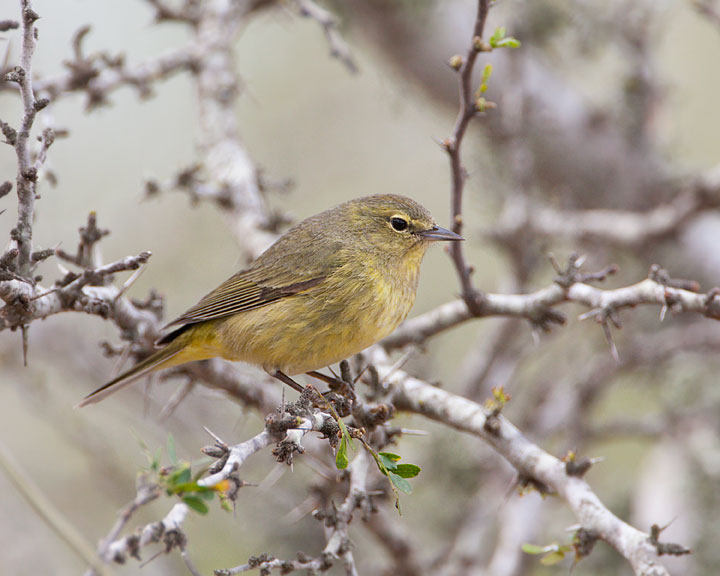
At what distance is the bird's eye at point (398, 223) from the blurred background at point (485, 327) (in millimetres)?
782

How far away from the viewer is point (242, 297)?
13.9 feet

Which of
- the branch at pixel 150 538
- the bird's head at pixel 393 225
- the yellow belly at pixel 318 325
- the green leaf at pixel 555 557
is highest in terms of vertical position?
the bird's head at pixel 393 225

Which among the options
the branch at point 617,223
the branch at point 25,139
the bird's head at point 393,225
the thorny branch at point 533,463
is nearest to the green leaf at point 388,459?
the thorny branch at point 533,463

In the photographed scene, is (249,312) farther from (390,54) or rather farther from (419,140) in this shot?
(419,140)

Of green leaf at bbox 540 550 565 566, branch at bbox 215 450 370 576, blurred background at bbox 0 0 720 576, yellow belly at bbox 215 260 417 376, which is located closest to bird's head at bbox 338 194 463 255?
yellow belly at bbox 215 260 417 376

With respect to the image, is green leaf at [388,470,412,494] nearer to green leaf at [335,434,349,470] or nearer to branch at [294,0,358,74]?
green leaf at [335,434,349,470]

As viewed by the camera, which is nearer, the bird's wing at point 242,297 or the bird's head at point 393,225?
the bird's wing at point 242,297

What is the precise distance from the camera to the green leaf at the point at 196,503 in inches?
76.5

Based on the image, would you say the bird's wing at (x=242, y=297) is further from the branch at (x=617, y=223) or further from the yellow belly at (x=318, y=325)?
the branch at (x=617, y=223)

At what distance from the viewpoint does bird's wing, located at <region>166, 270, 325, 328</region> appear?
160 inches

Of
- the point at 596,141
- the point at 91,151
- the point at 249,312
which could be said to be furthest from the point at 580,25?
the point at 91,151

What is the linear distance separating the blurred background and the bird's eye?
0.78m

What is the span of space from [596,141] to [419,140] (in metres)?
2.92

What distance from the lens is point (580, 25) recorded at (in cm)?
661
